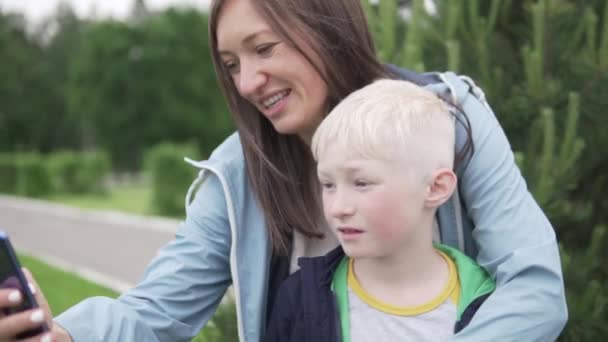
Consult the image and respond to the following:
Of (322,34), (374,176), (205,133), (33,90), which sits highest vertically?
(322,34)

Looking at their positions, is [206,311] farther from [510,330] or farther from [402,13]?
[402,13]

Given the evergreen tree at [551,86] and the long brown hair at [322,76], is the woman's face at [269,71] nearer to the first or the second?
the long brown hair at [322,76]

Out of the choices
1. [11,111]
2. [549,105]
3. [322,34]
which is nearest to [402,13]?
[549,105]

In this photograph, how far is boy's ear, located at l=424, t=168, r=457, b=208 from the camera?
1.79 metres

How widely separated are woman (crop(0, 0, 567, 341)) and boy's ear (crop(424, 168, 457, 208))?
0.59 feet

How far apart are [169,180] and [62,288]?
1083 centimetres

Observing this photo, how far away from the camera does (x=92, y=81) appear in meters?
54.2

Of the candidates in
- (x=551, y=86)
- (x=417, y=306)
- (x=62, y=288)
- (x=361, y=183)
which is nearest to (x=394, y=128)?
(x=361, y=183)

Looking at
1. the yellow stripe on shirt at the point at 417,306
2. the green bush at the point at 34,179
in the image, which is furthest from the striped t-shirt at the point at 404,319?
the green bush at the point at 34,179

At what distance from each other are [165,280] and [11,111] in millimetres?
56064

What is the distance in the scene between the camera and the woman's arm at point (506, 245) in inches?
69.9

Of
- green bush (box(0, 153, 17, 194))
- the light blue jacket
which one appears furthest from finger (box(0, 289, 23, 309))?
green bush (box(0, 153, 17, 194))

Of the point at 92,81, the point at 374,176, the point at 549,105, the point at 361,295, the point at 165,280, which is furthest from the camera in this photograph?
the point at 92,81

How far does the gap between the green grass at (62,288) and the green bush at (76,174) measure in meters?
19.3
